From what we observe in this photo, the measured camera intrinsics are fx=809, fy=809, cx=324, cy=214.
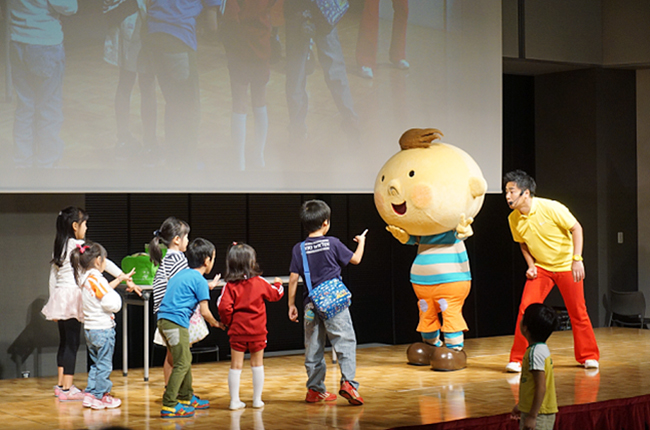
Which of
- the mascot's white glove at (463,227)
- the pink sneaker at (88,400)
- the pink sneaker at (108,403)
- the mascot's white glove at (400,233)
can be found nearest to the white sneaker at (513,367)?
the mascot's white glove at (463,227)

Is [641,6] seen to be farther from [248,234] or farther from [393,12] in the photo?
[248,234]

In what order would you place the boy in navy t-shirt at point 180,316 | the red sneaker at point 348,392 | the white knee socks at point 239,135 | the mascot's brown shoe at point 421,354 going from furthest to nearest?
the white knee socks at point 239,135
the mascot's brown shoe at point 421,354
the red sneaker at point 348,392
the boy in navy t-shirt at point 180,316

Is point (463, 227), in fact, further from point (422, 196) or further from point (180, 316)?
point (180, 316)

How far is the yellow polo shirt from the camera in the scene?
521cm

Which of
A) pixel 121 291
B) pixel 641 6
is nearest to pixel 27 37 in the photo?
pixel 121 291

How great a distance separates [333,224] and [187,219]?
1.45m

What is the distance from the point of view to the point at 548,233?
5215 mm

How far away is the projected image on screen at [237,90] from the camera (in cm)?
538

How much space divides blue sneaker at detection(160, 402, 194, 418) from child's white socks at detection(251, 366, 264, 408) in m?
0.35

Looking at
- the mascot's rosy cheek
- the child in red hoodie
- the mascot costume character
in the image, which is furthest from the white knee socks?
the child in red hoodie

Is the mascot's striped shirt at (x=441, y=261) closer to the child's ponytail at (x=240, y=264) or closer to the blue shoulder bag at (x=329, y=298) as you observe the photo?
the blue shoulder bag at (x=329, y=298)

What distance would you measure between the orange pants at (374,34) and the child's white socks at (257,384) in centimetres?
306

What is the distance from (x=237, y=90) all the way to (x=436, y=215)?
6.01 ft

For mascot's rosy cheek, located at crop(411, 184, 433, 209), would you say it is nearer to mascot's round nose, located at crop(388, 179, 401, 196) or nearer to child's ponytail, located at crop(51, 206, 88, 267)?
mascot's round nose, located at crop(388, 179, 401, 196)
